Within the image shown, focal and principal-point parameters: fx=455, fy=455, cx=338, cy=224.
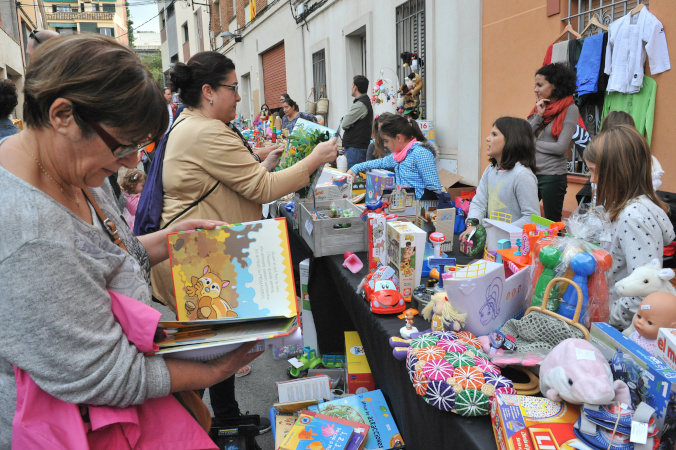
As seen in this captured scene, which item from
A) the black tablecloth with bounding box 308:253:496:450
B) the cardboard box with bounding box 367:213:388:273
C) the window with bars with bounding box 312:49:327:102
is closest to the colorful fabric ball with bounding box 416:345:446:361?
the black tablecloth with bounding box 308:253:496:450

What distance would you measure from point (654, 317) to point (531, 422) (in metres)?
0.49

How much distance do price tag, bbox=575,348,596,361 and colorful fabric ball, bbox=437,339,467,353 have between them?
0.31 meters

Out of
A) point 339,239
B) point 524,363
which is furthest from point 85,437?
point 339,239

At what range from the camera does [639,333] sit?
1244 mm

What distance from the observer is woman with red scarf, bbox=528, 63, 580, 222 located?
3.76 m

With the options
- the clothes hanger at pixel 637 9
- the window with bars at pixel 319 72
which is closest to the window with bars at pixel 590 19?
the clothes hanger at pixel 637 9

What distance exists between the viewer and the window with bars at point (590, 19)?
4.12m

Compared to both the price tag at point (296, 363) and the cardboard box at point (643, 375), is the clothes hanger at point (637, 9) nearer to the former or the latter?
the cardboard box at point (643, 375)

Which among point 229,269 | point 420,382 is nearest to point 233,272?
point 229,269

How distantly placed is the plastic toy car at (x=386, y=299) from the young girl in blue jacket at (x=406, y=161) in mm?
2148

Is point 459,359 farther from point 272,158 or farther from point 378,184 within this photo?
point 272,158

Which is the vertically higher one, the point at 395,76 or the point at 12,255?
the point at 395,76

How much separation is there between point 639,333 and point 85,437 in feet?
4.51

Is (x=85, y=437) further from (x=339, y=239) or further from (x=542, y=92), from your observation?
(x=542, y=92)
